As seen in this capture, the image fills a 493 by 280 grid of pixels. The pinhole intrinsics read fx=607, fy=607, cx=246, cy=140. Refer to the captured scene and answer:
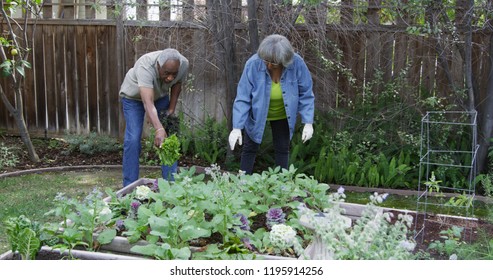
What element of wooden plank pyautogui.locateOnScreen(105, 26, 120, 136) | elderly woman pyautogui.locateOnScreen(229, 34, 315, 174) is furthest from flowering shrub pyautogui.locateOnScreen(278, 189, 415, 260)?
wooden plank pyautogui.locateOnScreen(105, 26, 120, 136)

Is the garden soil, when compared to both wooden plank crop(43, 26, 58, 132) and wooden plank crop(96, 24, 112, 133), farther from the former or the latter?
wooden plank crop(96, 24, 112, 133)

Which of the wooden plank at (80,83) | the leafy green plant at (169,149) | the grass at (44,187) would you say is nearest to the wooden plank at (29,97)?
the wooden plank at (80,83)

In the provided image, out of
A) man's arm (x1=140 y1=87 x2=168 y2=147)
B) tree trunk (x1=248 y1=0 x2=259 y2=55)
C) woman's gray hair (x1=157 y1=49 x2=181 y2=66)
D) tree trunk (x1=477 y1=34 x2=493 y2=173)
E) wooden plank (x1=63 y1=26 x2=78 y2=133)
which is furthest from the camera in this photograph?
wooden plank (x1=63 y1=26 x2=78 y2=133)

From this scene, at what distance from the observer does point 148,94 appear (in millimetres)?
4902

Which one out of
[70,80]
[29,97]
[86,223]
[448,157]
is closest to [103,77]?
[70,80]

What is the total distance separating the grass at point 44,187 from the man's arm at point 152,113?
1118 millimetres

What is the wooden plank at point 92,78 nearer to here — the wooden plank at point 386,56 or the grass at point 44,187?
the grass at point 44,187

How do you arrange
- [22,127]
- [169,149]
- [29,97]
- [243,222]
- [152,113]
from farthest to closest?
[29,97] < [22,127] < [152,113] < [169,149] < [243,222]

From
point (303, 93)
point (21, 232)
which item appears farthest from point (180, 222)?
point (303, 93)

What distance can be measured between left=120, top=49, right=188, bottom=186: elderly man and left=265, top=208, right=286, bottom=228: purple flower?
1.49 m

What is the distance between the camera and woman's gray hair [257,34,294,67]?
4.56 meters

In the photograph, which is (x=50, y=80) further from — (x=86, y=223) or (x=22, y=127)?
(x=86, y=223)

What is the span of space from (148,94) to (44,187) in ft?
5.97

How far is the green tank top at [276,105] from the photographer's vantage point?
4.89 meters
